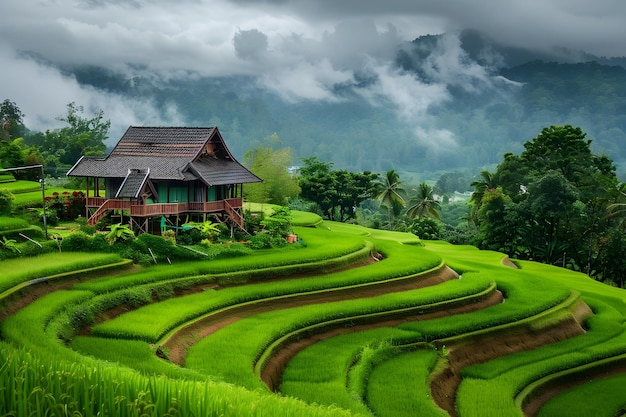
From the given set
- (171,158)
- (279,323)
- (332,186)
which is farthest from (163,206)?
(332,186)

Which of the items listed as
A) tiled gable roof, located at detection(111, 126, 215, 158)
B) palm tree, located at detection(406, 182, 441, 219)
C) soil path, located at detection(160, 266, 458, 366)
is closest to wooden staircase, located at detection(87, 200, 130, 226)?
tiled gable roof, located at detection(111, 126, 215, 158)

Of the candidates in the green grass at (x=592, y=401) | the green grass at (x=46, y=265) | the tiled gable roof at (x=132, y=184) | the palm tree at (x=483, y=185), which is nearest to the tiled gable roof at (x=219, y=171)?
the tiled gable roof at (x=132, y=184)

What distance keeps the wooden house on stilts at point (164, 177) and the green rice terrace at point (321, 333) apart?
111 inches

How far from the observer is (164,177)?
22.5 m

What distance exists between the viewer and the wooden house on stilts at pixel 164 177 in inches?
848

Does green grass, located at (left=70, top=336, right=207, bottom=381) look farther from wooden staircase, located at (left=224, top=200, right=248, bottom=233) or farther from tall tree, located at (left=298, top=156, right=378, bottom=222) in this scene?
tall tree, located at (left=298, top=156, right=378, bottom=222)

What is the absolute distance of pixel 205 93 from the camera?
7224 inches

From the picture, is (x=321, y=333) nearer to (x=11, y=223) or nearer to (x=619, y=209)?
(x=11, y=223)

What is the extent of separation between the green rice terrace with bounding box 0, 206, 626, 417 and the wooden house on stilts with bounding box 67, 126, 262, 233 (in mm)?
2817

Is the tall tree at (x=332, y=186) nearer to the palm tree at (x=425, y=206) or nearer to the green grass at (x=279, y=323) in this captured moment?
the palm tree at (x=425, y=206)

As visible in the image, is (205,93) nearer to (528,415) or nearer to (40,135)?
(40,135)

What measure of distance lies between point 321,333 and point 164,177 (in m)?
9.03

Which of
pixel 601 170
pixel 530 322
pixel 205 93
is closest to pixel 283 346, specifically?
pixel 530 322

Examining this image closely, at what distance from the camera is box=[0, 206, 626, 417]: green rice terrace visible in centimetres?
1208
